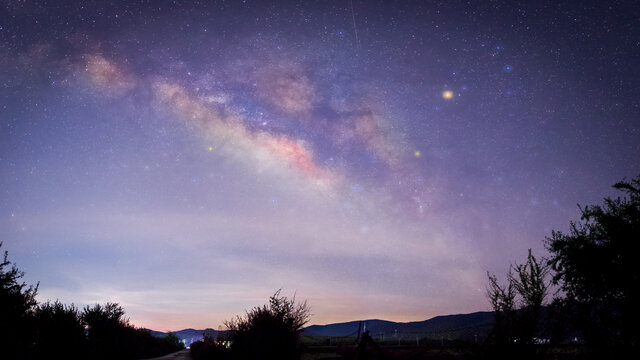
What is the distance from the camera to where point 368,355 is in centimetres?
729

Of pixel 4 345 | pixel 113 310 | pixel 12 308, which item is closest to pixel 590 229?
pixel 4 345

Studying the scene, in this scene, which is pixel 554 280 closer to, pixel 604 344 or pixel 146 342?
pixel 604 344

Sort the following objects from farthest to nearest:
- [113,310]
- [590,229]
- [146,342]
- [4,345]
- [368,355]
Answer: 1. [146,342]
2. [113,310]
3. [590,229]
4. [4,345]
5. [368,355]

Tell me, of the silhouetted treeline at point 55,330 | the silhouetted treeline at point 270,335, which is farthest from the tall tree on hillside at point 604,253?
the silhouetted treeline at point 55,330

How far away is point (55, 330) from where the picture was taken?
89.2 feet

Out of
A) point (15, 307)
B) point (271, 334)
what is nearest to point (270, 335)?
point (271, 334)

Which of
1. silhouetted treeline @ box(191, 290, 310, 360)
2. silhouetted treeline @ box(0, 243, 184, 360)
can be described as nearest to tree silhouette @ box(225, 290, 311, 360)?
silhouetted treeline @ box(191, 290, 310, 360)

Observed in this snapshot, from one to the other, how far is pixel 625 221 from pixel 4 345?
33.4 metres

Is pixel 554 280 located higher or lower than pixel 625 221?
lower

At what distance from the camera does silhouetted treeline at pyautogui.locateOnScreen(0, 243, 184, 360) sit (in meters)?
20.9

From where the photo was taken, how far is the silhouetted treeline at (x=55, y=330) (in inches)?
821

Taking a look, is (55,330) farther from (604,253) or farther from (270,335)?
(604,253)

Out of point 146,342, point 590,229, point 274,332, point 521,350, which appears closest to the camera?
point 521,350

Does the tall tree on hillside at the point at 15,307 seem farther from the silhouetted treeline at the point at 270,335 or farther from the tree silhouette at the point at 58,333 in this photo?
the silhouetted treeline at the point at 270,335
